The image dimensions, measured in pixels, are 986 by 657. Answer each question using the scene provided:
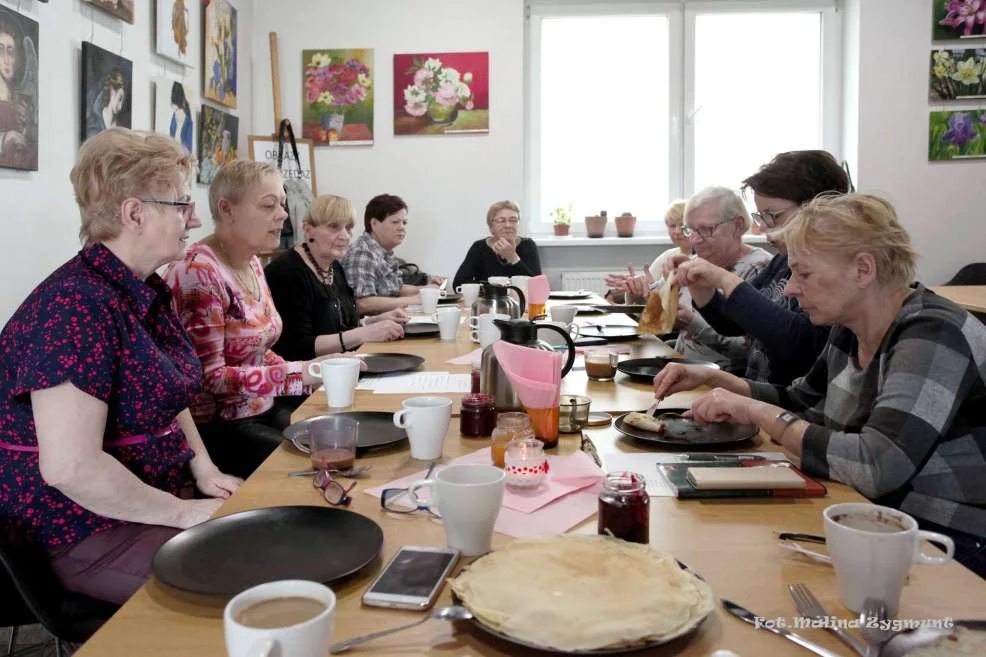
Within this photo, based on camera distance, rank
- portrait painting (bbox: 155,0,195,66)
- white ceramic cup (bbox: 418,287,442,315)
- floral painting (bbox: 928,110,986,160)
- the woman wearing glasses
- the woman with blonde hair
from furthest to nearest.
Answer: floral painting (bbox: 928,110,986,160) < portrait painting (bbox: 155,0,195,66) < white ceramic cup (bbox: 418,287,442,315) < the woman wearing glasses < the woman with blonde hair

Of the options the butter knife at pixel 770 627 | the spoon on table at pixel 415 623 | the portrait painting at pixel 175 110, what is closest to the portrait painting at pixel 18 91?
the portrait painting at pixel 175 110

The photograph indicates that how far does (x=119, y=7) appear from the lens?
11.7 feet

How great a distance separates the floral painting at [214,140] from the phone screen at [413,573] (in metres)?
3.99

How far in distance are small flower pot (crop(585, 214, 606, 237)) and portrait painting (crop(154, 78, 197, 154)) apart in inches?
109

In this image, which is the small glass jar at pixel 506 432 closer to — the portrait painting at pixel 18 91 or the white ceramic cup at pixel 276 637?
the white ceramic cup at pixel 276 637

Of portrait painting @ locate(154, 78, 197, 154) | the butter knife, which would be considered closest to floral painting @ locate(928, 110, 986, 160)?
portrait painting @ locate(154, 78, 197, 154)

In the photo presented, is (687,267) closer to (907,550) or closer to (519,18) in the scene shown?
(907,550)

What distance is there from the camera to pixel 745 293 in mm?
2053

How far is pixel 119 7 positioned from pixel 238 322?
7.02 feet

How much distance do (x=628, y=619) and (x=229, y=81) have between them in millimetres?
5100

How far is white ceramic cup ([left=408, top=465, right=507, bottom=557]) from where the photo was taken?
38.3 inches

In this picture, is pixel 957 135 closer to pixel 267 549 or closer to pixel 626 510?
pixel 626 510

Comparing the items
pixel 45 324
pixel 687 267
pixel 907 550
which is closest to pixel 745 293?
pixel 687 267

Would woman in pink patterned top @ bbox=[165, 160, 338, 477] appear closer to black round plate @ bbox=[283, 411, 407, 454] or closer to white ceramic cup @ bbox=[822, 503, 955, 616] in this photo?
black round plate @ bbox=[283, 411, 407, 454]
